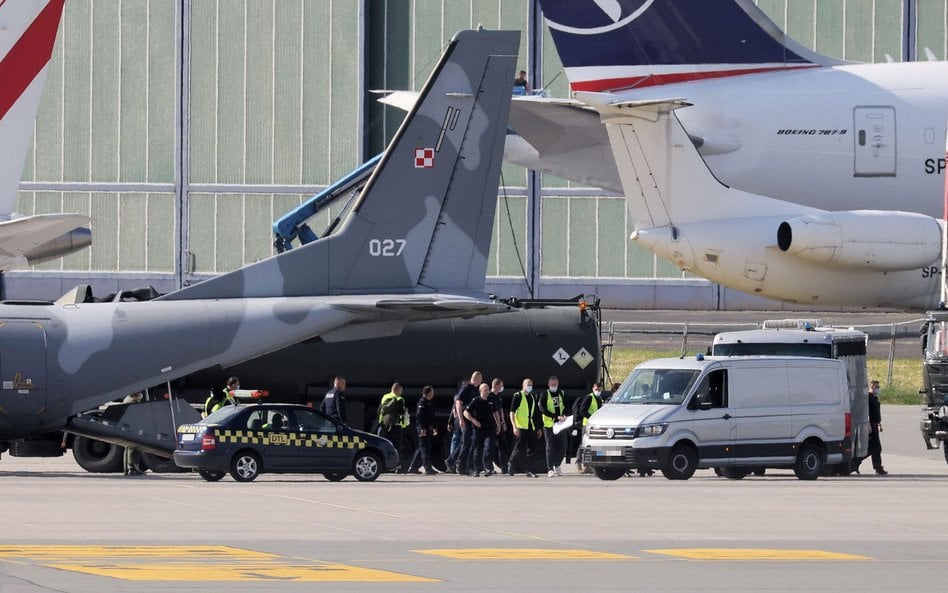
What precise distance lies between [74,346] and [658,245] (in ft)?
37.9

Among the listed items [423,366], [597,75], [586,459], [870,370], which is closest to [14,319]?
[423,366]

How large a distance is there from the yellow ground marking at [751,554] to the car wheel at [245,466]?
33.2 ft

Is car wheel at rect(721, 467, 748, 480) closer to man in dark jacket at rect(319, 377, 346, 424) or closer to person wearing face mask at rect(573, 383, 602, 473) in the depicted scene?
person wearing face mask at rect(573, 383, 602, 473)

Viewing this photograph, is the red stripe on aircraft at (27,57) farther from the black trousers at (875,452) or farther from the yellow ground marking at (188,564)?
the black trousers at (875,452)

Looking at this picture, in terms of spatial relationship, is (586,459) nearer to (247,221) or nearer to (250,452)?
(250,452)

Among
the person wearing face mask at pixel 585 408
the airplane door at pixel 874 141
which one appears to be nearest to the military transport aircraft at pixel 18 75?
the person wearing face mask at pixel 585 408

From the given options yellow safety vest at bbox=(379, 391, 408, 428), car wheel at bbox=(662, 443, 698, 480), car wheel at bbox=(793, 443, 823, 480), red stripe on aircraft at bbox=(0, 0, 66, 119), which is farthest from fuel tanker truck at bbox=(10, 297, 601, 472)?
red stripe on aircraft at bbox=(0, 0, 66, 119)

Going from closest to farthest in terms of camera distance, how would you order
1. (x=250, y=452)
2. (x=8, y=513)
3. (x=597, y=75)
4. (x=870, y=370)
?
(x=8, y=513) < (x=250, y=452) < (x=597, y=75) < (x=870, y=370)

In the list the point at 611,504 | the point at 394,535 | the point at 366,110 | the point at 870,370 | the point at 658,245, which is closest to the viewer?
the point at 394,535

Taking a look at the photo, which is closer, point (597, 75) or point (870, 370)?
point (597, 75)

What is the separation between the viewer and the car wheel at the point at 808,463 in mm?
26281

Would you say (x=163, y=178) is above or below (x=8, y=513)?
above

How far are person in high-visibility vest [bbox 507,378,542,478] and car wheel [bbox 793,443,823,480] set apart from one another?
15.2 ft

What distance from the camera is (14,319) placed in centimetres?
2556
